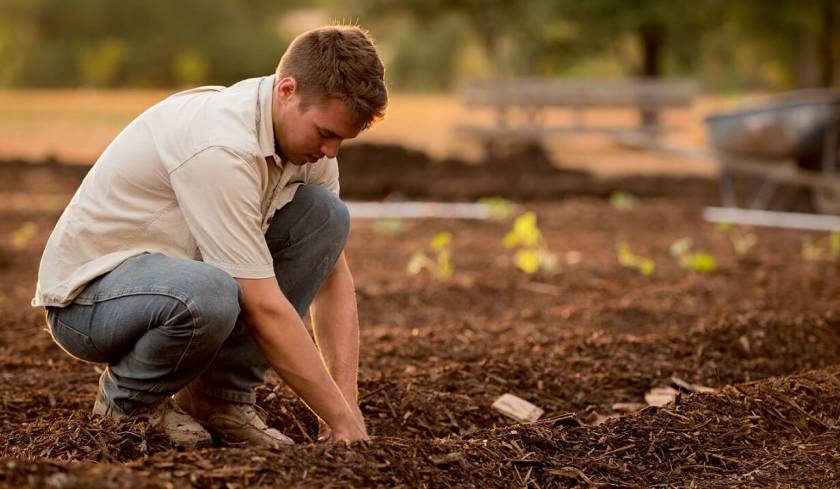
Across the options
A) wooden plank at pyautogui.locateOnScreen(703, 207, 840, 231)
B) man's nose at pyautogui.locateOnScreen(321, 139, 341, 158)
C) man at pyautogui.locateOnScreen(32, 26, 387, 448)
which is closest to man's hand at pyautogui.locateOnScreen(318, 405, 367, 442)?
man at pyautogui.locateOnScreen(32, 26, 387, 448)

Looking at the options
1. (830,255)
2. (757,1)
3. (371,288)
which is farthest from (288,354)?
(757,1)

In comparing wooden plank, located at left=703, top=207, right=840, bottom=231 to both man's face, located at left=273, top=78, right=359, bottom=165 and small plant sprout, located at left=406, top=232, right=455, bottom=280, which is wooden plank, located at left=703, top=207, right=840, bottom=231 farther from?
man's face, located at left=273, top=78, right=359, bottom=165

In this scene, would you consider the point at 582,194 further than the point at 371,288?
Yes

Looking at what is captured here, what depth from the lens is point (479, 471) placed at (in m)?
2.66

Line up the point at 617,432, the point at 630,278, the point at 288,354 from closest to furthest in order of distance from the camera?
1. the point at 288,354
2. the point at 617,432
3. the point at 630,278

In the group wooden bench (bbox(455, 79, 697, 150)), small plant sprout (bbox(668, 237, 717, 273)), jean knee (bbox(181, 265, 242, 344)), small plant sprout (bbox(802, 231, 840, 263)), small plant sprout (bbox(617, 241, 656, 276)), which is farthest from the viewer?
wooden bench (bbox(455, 79, 697, 150))

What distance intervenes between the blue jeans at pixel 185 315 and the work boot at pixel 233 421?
1.3 inches

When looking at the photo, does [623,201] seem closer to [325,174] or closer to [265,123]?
[325,174]

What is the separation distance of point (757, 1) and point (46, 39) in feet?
111

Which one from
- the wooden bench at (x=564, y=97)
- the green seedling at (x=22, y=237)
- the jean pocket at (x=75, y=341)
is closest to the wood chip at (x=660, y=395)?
the jean pocket at (x=75, y=341)

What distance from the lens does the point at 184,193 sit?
8.50ft

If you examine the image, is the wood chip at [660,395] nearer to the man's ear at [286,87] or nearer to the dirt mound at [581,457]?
the dirt mound at [581,457]

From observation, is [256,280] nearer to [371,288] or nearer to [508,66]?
[371,288]

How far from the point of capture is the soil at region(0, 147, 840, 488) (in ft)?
8.59
